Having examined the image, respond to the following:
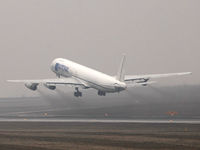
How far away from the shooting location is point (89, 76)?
105 m

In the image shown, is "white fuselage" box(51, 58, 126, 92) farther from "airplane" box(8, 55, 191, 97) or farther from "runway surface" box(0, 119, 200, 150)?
"runway surface" box(0, 119, 200, 150)

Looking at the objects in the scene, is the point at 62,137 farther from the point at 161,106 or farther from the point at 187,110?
the point at 161,106

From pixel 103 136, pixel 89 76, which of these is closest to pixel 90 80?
pixel 89 76

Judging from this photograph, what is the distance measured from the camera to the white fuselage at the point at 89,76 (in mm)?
97375

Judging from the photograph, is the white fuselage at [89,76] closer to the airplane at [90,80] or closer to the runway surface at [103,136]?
the airplane at [90,80]

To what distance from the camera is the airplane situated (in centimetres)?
Answer: 9819

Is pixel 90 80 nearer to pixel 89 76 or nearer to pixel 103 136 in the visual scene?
pixel 89 76

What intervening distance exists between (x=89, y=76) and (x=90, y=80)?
3.58 feet

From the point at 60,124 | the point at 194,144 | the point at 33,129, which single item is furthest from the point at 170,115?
the point at 194,144

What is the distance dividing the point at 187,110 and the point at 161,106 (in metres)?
9.61

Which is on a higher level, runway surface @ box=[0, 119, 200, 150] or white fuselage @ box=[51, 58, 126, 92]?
runway surface @ box=[0, 119, 200, 150]

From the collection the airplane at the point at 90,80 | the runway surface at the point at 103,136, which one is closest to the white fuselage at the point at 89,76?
the airplane at the point at 90,80

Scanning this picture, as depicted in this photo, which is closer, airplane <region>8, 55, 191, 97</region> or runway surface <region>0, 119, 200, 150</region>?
runway surface <region>0, 119, 200, 150</region>

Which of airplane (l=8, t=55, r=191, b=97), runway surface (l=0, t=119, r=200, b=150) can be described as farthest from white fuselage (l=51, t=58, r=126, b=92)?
runway surface (l=0, t=119, r=200, b=150)
